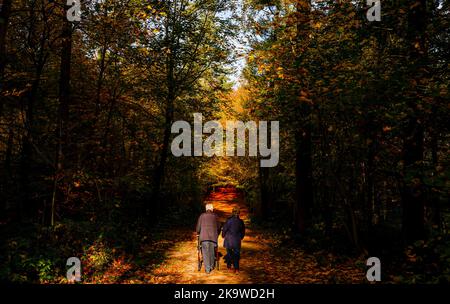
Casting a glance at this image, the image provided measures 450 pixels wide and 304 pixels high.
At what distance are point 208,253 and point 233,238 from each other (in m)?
0.93

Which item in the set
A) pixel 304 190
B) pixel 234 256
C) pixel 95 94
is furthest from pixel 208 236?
pixel 95 94

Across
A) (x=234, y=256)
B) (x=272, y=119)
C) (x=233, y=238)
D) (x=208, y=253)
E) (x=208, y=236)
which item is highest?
(x=272, y=119)

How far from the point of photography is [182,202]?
3053cm

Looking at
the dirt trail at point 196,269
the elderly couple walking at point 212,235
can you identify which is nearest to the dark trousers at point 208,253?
the elderly couple walking at point 212,235

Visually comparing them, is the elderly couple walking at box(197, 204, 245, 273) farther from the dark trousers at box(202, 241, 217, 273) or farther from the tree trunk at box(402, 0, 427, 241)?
the tree trunk at box(402, 0, 427, 241)

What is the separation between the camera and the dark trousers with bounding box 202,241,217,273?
1016cm

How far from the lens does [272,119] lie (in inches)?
456

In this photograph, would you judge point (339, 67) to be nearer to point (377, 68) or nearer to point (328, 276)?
point (377, 68)

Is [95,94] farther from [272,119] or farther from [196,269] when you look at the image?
[196,269]

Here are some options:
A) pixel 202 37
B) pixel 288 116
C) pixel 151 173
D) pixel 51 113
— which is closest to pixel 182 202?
pixel 151 173

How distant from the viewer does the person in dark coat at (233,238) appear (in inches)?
415

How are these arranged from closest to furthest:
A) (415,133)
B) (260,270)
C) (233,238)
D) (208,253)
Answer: (415,133) → (208,253) → (233,238) → (260,270)

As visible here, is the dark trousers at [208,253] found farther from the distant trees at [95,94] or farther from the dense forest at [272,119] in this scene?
the distant trees at [95,94]
